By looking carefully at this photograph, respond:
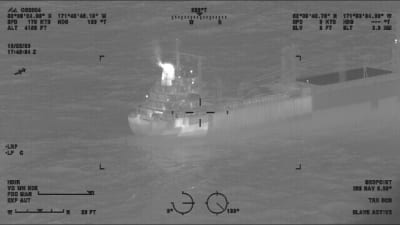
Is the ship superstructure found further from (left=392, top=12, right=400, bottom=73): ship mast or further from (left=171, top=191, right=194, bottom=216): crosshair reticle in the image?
(left=392, top=12, right=400, bottom=73): ship mast

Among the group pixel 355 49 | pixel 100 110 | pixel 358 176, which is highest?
pixel 355 49

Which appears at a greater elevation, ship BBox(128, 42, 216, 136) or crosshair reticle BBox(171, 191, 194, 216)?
ship BBox(128, 42, 216, 136)

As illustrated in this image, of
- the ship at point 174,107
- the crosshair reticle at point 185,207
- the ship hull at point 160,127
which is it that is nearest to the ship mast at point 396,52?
the ship at point 174,107

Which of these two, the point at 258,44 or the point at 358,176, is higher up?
the point at 258,44

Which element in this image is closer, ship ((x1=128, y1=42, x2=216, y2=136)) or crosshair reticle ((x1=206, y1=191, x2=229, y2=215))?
crosshair reticle ((x1=206, y1=191, x2=229, y2=215))

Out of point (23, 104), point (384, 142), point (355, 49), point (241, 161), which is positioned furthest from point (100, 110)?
point (355, 49)

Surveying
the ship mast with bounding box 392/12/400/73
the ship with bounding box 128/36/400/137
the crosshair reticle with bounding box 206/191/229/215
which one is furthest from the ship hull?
the ship mast with bounding box 392/12/400/73

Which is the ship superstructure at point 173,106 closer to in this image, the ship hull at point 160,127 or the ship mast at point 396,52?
the ship hull at point 160,127

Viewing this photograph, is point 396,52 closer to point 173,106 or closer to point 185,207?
point 173,106

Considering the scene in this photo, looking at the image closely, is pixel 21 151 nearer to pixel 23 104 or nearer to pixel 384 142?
pixel 23 104
